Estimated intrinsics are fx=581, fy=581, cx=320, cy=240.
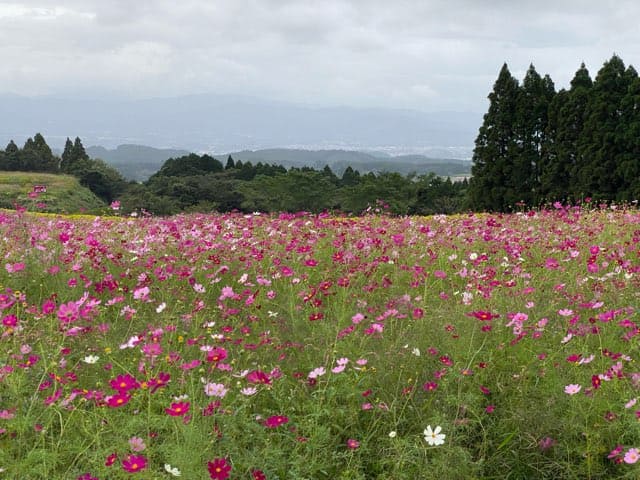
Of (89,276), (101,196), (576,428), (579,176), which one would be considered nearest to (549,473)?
(576,428)

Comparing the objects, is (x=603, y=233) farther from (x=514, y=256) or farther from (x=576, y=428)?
(x=576, y=428)

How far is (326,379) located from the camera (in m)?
2.71

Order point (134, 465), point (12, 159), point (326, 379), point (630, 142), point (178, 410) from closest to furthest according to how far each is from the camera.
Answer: point (134, 465)
point (178, 410)
point (326, 379)
point (630, 142)
point (12, 159)

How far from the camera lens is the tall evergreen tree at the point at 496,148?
2439 cm

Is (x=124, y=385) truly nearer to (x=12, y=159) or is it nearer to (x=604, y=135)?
(x=604, y=135)

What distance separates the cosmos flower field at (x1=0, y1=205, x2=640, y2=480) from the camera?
2.15 metres

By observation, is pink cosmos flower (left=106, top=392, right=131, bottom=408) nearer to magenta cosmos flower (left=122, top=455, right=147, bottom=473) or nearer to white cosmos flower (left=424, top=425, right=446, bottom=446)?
magenta cosmos flower (left=122, top=455, right=147, bottom=473)

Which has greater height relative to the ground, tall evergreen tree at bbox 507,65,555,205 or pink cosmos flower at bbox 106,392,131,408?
tall evergreen tree at bbox 507,65,555,205

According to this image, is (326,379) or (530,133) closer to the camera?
(326,379)

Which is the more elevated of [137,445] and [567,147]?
[567,147]

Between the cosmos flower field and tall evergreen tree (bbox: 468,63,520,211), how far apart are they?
20.8 meters

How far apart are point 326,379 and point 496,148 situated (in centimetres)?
2385

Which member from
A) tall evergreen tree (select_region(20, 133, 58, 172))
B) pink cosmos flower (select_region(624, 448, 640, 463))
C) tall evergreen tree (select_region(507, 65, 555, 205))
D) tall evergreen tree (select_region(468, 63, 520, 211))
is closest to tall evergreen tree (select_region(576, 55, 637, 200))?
tall evergreen tree (select_region(507, 65, 555, 205))

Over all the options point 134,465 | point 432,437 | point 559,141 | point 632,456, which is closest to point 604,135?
point 559,141
